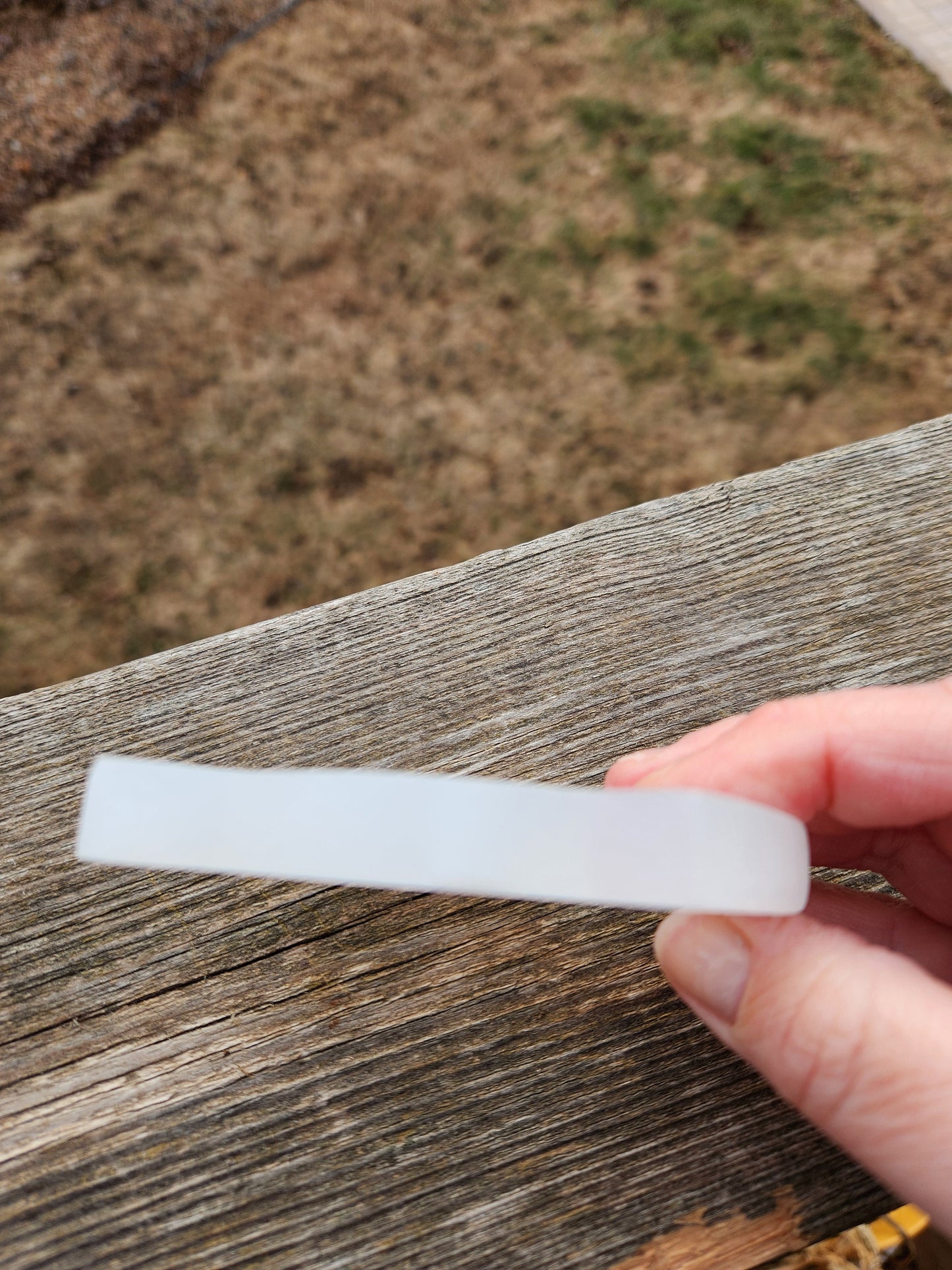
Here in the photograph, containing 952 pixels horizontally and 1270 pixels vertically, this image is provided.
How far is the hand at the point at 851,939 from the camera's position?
47cm

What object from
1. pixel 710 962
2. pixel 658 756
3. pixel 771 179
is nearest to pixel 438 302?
pixel 771 179

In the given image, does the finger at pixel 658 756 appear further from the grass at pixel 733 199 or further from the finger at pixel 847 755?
the grass at pixel 733 199

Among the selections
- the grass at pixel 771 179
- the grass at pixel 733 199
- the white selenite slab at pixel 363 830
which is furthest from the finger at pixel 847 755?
the grass at pixel 771 179

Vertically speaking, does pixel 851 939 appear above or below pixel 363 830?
below

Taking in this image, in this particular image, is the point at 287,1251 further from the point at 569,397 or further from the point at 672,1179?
the point at 569,397

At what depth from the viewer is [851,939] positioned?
0.51 m

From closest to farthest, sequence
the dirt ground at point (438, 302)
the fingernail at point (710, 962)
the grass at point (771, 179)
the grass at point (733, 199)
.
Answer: the fingernail at point (710, 962)
the dirt ground at point (438, 302)
the grass at point (733, 199)
the grass at point (771, 179)

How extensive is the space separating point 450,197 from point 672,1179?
6.55ft

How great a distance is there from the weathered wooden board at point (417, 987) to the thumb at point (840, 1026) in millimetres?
50

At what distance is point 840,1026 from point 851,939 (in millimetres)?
48

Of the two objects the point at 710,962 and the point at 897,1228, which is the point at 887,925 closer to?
the point at 710,962

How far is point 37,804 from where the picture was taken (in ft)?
1.87

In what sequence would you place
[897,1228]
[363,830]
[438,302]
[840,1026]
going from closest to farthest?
[363,830] < [840,1026] < [897,1228] < [438,302]

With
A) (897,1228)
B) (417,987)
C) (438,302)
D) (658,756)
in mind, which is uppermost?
(658,756)
